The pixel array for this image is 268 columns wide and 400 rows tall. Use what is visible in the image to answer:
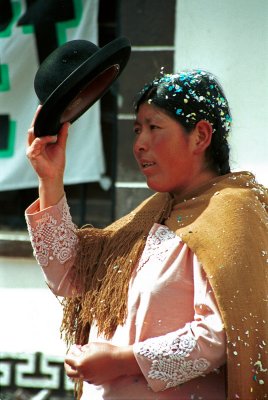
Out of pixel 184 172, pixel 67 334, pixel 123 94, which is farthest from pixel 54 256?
pixel 123 94

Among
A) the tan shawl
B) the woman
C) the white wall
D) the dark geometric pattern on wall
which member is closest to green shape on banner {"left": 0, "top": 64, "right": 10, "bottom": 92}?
the white wall

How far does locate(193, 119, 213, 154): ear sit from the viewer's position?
8.13ft

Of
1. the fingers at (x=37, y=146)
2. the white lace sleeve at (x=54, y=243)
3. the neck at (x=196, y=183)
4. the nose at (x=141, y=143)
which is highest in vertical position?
the nose at (x=141, y=143)

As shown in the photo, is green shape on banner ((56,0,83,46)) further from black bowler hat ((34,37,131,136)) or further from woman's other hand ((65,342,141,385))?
woman's other hand ((65,342,141,385))

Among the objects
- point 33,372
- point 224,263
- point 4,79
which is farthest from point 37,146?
point 33,372

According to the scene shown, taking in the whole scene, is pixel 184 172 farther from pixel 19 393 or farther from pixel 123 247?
pixel 19 393

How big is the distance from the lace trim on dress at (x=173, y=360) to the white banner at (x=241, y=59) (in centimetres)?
243

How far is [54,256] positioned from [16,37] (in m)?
2.60

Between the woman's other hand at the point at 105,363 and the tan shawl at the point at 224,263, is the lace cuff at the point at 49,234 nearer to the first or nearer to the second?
the tan shawl at the point at 224,263

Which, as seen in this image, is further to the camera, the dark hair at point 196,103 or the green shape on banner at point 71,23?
the green shape on banner at point 71,23

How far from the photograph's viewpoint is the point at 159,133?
8.08 ft

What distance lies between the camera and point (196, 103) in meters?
2.48

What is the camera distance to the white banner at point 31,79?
15.8 ft

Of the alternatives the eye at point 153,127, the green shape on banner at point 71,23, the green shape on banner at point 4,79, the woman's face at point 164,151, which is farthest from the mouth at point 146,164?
the green shape on banner at point 4,79
